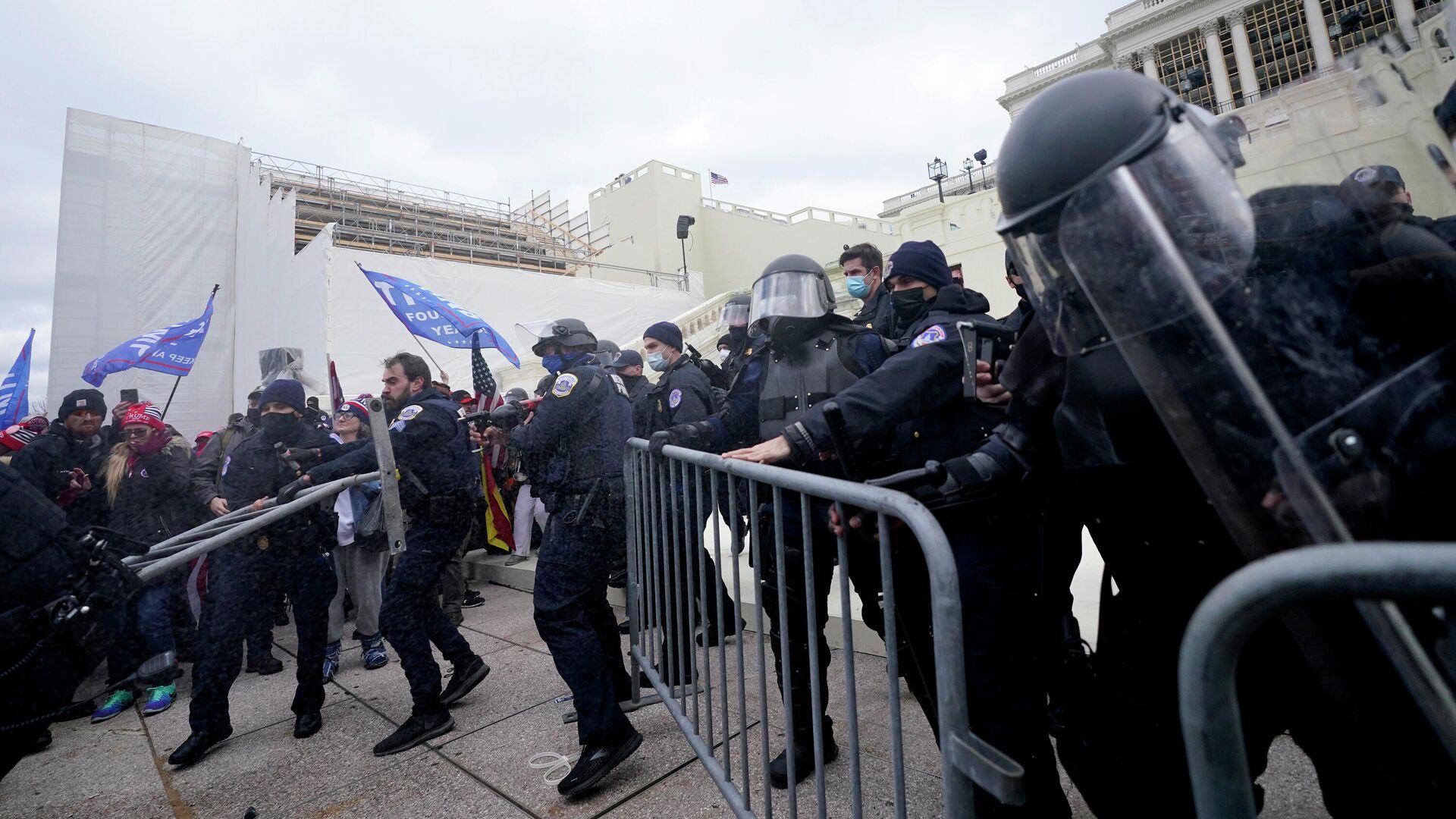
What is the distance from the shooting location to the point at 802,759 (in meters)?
2.56

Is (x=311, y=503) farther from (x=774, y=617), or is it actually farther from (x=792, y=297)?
(x=792, y=297)

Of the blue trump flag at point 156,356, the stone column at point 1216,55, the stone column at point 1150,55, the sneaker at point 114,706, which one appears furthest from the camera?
the stone column at point 1150,55

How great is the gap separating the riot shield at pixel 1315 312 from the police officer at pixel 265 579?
Result: 4.13 metres

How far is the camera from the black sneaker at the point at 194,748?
3.26 meters

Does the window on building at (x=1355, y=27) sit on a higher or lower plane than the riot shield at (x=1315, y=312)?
higher

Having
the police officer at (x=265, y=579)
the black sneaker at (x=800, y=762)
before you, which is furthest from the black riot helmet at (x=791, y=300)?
the police officer at (x=265, y=579)

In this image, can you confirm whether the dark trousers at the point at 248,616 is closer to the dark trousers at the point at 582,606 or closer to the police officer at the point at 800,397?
the dark trousers at the point at 582,606

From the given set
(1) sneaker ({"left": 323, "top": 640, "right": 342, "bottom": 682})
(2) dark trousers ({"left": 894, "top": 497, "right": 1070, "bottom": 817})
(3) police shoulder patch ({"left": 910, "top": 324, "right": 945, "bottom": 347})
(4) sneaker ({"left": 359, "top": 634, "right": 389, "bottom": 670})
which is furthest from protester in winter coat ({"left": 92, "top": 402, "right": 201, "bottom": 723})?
(3) police shoulder patch ({"left": 910, "top": 324, "right": 945, "bottom": 347})

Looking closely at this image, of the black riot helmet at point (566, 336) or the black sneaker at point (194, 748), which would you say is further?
the black riot helmet at point (566, 336)

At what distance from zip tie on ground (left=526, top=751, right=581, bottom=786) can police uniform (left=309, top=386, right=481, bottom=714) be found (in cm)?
71

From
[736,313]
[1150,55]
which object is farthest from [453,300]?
[1150,55]

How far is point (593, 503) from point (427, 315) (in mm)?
5897

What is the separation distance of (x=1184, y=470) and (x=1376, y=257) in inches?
20.1

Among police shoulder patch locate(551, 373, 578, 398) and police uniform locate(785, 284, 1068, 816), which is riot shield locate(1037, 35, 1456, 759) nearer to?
police uniform locate(785, 284, 1068, 816)
